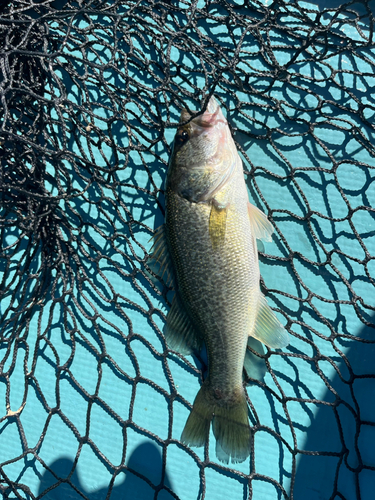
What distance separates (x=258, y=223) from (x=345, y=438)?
78cm

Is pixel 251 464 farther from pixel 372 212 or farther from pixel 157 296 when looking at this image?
pixel 372 212

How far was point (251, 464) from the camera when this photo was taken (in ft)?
4.06

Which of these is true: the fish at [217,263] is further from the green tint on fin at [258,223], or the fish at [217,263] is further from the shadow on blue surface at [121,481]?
the shadow on blue surface at [121,481]

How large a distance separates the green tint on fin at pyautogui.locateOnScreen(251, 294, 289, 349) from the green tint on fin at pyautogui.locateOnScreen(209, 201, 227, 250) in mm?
235

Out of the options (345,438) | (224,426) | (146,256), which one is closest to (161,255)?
(146,256)

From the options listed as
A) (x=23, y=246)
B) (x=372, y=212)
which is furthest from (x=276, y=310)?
(x=23, y=246)

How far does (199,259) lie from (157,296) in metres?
0.36

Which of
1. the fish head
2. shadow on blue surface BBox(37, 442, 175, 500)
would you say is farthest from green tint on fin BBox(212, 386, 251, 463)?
the fish head

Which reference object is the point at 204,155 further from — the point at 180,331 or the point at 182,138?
the point at 180,331

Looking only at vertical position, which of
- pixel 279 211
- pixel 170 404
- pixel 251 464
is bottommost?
pixel 251 464

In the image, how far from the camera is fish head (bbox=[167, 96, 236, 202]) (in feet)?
3.48

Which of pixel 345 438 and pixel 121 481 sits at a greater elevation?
pixel 345 438

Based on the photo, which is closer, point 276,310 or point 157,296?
point 276,310

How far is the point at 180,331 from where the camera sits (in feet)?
3.81
